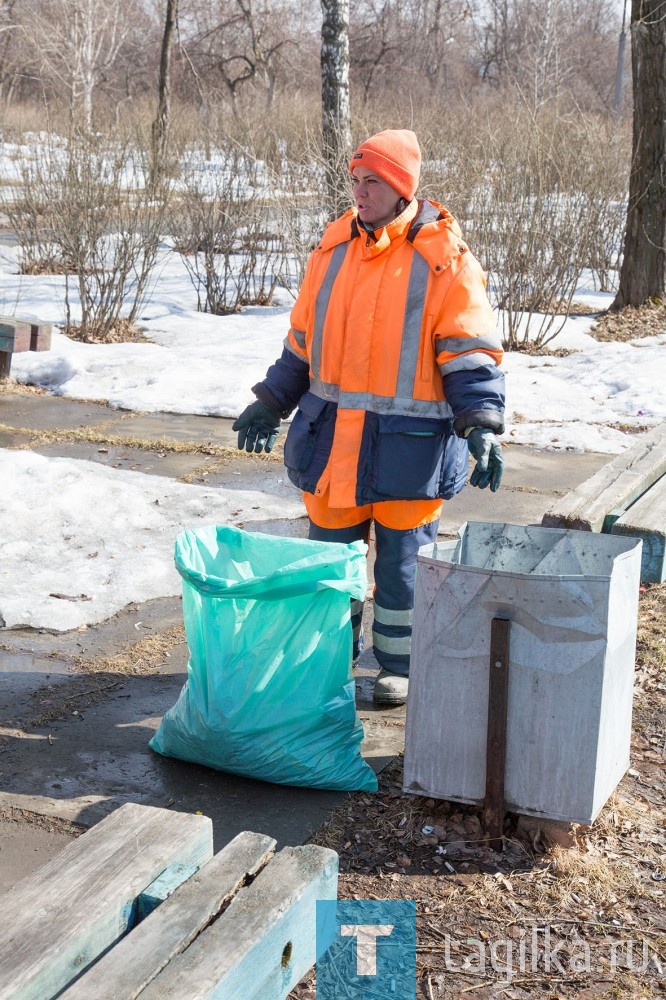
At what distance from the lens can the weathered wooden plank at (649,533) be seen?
4348 millimetres

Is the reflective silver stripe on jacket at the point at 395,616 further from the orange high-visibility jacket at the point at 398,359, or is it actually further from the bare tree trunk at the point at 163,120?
the bare tree trunk at the point at 163,120

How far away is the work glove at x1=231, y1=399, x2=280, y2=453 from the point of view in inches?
153

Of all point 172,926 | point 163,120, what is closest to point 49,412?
point 172,926

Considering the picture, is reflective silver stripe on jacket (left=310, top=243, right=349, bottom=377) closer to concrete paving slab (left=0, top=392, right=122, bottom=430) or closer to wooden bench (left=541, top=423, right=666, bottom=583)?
wooden bench (left=541, top=423, right=666, bottom=583)

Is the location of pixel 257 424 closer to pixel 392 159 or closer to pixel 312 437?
pixel 312 437

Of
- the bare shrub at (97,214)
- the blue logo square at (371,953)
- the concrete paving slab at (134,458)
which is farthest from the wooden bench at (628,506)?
the bare shrub at (97,214)

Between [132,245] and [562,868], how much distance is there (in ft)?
25.9

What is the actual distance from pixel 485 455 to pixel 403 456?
27cm

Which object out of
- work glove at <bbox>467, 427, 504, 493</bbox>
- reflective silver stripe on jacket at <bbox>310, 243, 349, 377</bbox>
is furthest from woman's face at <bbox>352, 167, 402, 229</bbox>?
work glove at <bbox>467, 427, 504, 493</bbox>

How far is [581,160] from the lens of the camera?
39.2ft

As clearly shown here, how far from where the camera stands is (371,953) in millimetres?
2500

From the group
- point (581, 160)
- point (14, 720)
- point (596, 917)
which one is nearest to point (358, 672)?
point (14, 720)

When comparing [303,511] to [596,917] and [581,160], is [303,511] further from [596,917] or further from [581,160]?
[581,160]

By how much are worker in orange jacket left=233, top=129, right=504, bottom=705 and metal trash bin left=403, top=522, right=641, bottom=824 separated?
0.57 m
